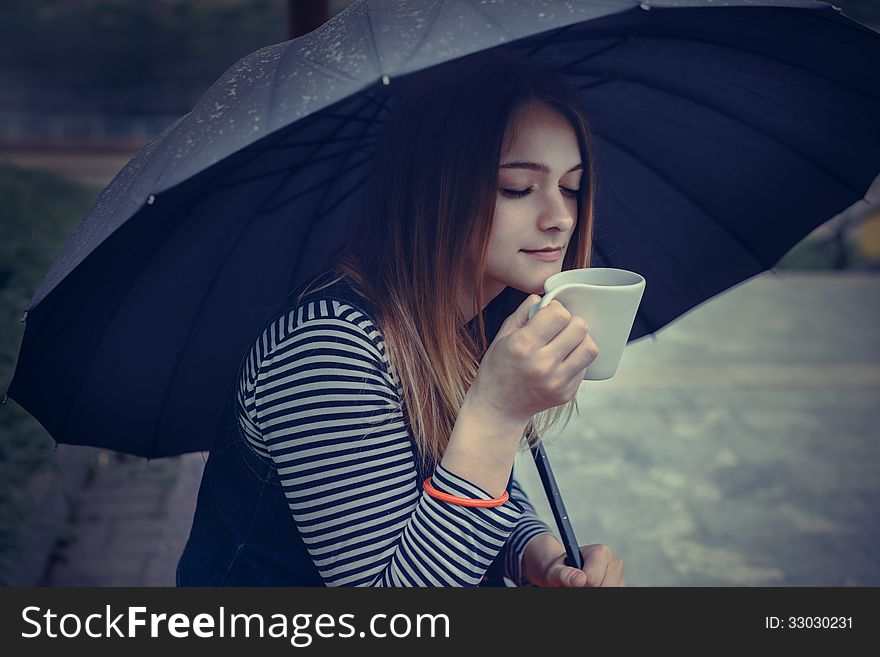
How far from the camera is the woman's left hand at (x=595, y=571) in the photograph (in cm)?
176

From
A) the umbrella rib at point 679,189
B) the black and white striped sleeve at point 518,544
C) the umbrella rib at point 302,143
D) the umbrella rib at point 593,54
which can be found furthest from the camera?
the umbrella rib at point 679,189

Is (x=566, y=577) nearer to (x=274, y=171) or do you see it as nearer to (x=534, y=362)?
(x=534, y=362)

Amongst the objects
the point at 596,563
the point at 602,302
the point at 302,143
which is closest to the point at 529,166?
the point at 602,302

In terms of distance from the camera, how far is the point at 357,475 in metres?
1.45

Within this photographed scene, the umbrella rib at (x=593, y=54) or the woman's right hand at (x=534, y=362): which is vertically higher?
the umbrella rib at (x=593, y=54)

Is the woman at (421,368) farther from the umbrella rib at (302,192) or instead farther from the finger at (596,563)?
the umbrella rib at (302,192)

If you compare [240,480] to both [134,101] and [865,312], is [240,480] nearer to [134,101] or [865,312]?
[865,312]

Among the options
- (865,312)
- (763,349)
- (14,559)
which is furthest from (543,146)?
(865,312)

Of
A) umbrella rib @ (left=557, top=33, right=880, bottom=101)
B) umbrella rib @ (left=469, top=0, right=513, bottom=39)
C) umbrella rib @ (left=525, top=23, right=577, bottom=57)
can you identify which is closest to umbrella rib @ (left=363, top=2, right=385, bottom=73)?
umbrella rib @ (left=469, top=0, right=513, bottom=39)

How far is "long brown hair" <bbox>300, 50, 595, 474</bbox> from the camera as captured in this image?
1.59 m

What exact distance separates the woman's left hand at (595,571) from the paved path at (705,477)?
1.03 metres

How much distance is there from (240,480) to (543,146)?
0.79 m

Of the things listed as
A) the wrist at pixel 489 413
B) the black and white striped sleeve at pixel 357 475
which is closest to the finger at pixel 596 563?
the black and white striped sleeve at pixel 357 475

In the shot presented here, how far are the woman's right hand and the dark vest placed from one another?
0.26m
